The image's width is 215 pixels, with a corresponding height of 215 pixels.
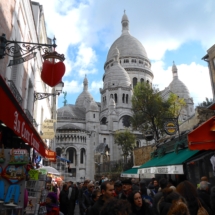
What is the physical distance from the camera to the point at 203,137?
21.6 feet

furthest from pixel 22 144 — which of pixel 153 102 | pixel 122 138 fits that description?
pixel 122 138

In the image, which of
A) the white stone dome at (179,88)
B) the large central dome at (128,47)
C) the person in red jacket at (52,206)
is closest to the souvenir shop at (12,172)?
the person in red jacket at (52,206)

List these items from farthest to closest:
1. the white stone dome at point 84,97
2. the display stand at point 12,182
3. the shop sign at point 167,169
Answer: the white stone dome at point 84,97 < the shop sign at point 167,169 < the display stand at point 12,182

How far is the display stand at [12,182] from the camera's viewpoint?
15.5 feet

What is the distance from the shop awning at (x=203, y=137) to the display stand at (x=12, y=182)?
4.29 metres

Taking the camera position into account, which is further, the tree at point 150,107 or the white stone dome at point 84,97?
the white stone dome at point 84,97

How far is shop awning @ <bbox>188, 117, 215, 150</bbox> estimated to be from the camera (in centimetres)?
654

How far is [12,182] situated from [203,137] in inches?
192

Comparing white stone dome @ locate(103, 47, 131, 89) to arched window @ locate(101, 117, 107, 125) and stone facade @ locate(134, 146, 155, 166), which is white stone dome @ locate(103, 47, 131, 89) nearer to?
arched window @ locate(101, 117, 107, 125)

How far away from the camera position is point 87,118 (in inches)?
2199

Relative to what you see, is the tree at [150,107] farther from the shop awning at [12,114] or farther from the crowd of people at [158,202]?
the crowd of people at [158,202]

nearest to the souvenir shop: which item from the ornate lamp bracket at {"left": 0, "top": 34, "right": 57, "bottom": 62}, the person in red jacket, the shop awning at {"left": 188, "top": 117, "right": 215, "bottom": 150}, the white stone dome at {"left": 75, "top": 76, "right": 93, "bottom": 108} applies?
the person in red jacket

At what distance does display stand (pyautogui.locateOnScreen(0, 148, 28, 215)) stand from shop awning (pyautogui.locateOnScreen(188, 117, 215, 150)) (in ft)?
14.1

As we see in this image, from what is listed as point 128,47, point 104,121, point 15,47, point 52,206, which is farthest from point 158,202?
point 128,47
